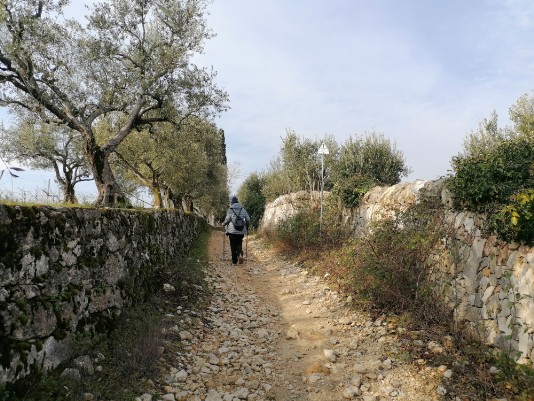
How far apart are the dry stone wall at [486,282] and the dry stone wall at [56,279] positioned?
5.64 meters

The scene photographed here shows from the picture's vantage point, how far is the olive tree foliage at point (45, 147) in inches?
890

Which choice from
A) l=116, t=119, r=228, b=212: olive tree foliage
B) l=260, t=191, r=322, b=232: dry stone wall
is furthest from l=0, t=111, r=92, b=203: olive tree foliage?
l=260, t=191, r=322, b=232: dry stone wall

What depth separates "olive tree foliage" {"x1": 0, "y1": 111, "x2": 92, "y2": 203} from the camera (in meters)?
22.6

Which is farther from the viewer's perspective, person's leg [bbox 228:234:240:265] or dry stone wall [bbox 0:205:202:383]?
person's leg [bbox 228:234:240:265]

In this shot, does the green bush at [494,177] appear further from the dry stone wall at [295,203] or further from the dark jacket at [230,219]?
the dry stone wall at [295,203]

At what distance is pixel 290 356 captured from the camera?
588 cm

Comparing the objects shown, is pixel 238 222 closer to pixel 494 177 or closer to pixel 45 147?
pixel 494 177

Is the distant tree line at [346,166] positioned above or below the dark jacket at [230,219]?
above

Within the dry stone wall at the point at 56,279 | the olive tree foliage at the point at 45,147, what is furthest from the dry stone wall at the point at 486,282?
the olive tree foliage at the point at 45,147

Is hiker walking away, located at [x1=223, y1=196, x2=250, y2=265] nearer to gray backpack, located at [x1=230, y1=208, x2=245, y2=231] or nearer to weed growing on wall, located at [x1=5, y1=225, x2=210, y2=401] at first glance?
gray backpack, located at [x1=230, y1=208, x2=245, y2=231]

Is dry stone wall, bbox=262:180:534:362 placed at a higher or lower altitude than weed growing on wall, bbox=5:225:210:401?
higher

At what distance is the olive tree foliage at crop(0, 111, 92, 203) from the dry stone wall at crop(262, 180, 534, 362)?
20565 millimetres

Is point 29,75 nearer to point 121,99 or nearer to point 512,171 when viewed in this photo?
point 121,99

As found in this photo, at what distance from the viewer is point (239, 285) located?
1020cm
